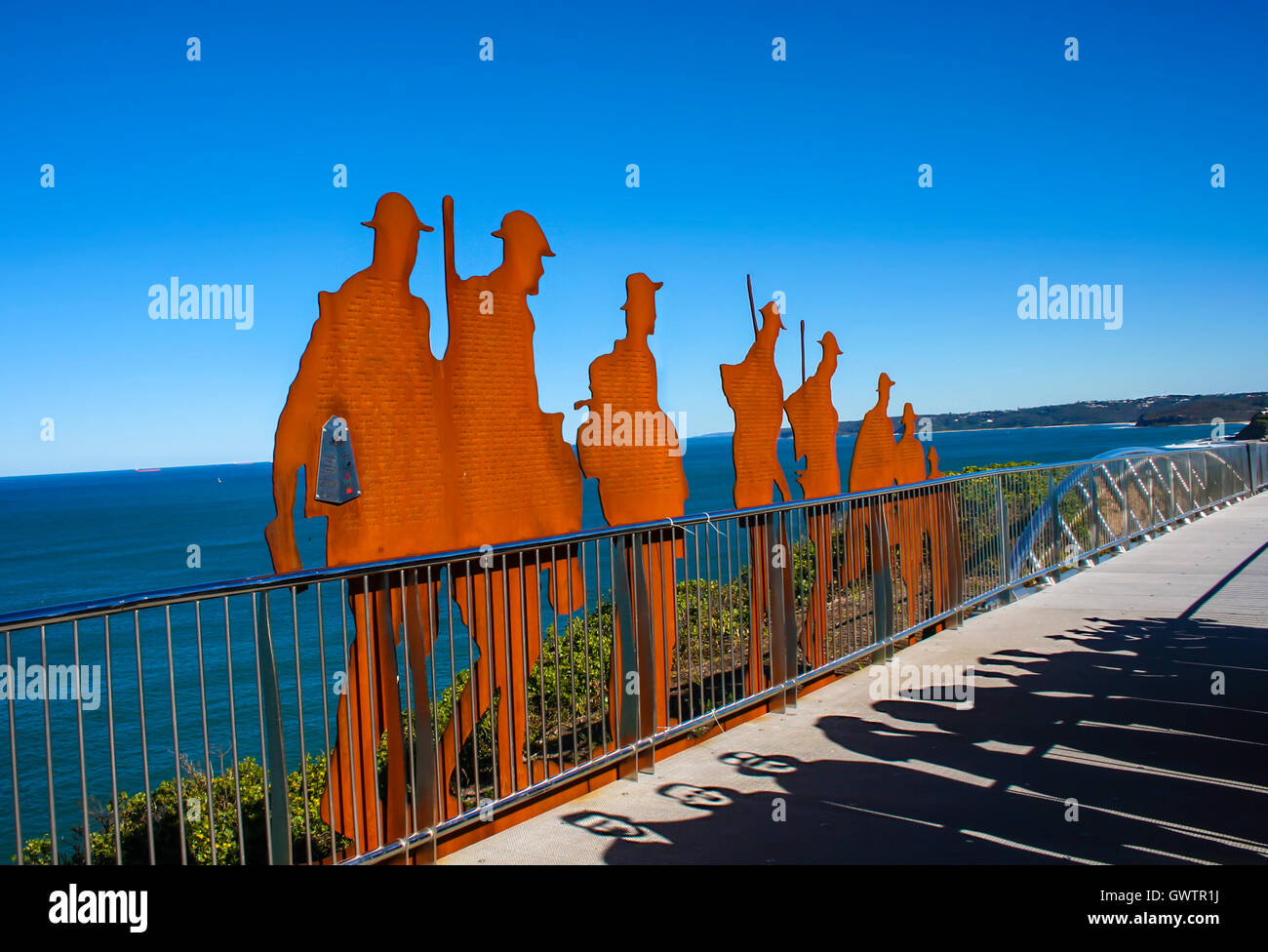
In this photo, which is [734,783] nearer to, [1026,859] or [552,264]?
[1026,859]

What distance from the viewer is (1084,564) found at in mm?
11594

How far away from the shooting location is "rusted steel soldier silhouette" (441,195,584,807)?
4520mm

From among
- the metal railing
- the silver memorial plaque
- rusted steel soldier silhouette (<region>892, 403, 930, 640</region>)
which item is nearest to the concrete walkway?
the metal railing

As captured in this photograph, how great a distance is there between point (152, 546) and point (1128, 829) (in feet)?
282

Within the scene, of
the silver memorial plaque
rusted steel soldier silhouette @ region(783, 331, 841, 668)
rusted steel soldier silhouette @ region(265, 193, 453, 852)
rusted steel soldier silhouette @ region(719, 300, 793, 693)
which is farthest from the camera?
rusted steel soldier silhouette @ region(719, 300, 793, 693)

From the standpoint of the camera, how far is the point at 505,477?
200 inches

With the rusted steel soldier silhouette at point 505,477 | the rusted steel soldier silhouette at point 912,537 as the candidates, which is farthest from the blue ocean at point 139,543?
the rusted steel soldier silhouette at point 505,477

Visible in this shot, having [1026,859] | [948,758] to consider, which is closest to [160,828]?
[948,758]

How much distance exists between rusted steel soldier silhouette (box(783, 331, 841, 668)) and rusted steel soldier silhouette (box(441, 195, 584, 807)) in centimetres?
222

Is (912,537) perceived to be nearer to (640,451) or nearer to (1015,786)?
(640,451)

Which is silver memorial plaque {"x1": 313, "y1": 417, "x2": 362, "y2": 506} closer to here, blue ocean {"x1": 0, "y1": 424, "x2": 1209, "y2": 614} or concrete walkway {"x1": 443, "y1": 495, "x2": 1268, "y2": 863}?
concrete walkway {"x1": 443, "y1": 495, "x2": 1268, "y2": 863}

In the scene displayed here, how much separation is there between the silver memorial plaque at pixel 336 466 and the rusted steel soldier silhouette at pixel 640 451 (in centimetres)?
163

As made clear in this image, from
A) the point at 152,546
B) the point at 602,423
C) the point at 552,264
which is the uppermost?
the point at 552,264

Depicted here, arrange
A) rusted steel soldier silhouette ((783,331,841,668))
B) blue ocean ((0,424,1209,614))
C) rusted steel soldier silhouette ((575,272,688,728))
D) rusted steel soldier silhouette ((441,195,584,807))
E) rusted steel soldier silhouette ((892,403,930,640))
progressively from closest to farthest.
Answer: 1. rusted steel soldier silhouette ((441,195,584,807))
2. rusted steel soldier silhouette ((575,272,688,728))
3. rusted steel soldier silhouette ((783,331,841,668))
4. rusted steel soldier silhouette ((892,403,930,640))
5. blue ocean ((0,424,1209,614))
